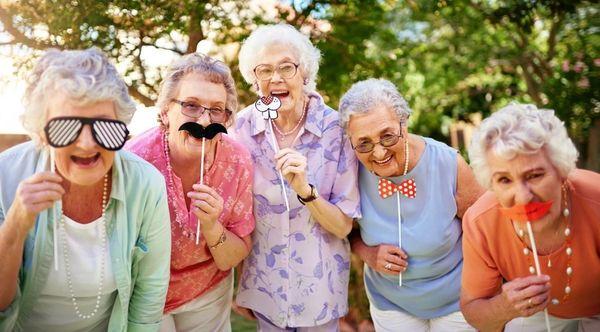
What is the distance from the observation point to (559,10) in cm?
449

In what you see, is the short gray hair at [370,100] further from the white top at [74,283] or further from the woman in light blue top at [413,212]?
the white top at [74,283]

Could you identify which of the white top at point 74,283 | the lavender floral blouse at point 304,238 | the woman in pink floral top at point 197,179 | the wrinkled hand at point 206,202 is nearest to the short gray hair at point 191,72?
the woman in pink floral top at point 197,179

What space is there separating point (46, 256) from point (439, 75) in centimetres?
681

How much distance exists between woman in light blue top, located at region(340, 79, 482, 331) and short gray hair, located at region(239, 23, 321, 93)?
0.26 metres

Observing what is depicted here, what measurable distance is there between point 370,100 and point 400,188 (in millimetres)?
420

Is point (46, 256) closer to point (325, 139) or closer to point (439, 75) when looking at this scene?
point (325, 139)

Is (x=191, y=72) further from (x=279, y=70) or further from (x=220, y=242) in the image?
(x=220, y=242)

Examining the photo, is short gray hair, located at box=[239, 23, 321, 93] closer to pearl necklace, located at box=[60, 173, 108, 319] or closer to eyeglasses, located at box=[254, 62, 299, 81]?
eyeglasses, located at box=[254, 62, 299, 81]

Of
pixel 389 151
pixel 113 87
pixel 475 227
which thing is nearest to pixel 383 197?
pixel 389 151

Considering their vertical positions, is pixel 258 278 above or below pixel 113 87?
below

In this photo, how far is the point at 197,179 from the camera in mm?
3045

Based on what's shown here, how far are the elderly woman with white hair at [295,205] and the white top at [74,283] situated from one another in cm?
77

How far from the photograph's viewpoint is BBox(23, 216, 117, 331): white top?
2.56 metres

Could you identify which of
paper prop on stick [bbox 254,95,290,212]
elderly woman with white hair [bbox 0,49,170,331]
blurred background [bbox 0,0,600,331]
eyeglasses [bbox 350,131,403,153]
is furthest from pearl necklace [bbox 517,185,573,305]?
blurred background [bbox 0,0,600,331]
